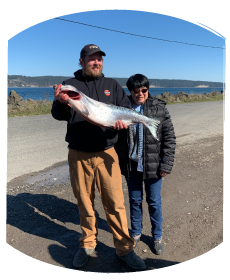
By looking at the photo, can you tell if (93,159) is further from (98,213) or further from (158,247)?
(98,213)

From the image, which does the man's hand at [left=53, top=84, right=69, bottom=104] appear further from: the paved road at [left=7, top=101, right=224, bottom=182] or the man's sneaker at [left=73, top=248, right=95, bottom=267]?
the paved road at [left=7, top=101, right=224, bottom=182]

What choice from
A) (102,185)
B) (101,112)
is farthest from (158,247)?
(101,112)

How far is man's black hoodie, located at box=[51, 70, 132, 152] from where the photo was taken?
2.99 m

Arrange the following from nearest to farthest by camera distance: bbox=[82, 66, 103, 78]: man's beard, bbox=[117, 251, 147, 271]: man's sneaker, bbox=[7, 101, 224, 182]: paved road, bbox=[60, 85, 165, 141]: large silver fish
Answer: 1. bbox=[60, 85, 165, 141]: large silver fish
2. bbox=[82, 66, 103, 78]: man's beard
3. bbox=[117, 251, 147, 271]: man's sneaker
4. bbox=[7, 101, 224, 182]: paved road

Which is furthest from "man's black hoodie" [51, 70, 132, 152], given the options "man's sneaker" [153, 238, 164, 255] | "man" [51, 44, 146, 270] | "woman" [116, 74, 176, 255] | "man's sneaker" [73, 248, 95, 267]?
"man's sneaker" [153, 238, 164, 255]

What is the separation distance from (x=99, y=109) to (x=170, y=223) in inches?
93.3

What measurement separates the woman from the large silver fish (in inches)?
15.4

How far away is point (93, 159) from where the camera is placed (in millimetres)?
3084

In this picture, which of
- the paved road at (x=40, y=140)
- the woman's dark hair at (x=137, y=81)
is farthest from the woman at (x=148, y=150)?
the paved road at (x=40, y=140)

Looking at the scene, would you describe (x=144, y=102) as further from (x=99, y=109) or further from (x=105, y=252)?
(x=105, y=252)

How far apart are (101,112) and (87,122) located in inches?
16.6

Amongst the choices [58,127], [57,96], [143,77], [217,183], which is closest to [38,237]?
[57,96]

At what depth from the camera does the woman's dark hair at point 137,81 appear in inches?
123

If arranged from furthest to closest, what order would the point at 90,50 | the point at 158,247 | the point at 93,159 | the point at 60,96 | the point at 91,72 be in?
the point at 158,247 < the point at 93,159 < the point at 91,72 < the point at 90,50 < the point at 60,96
